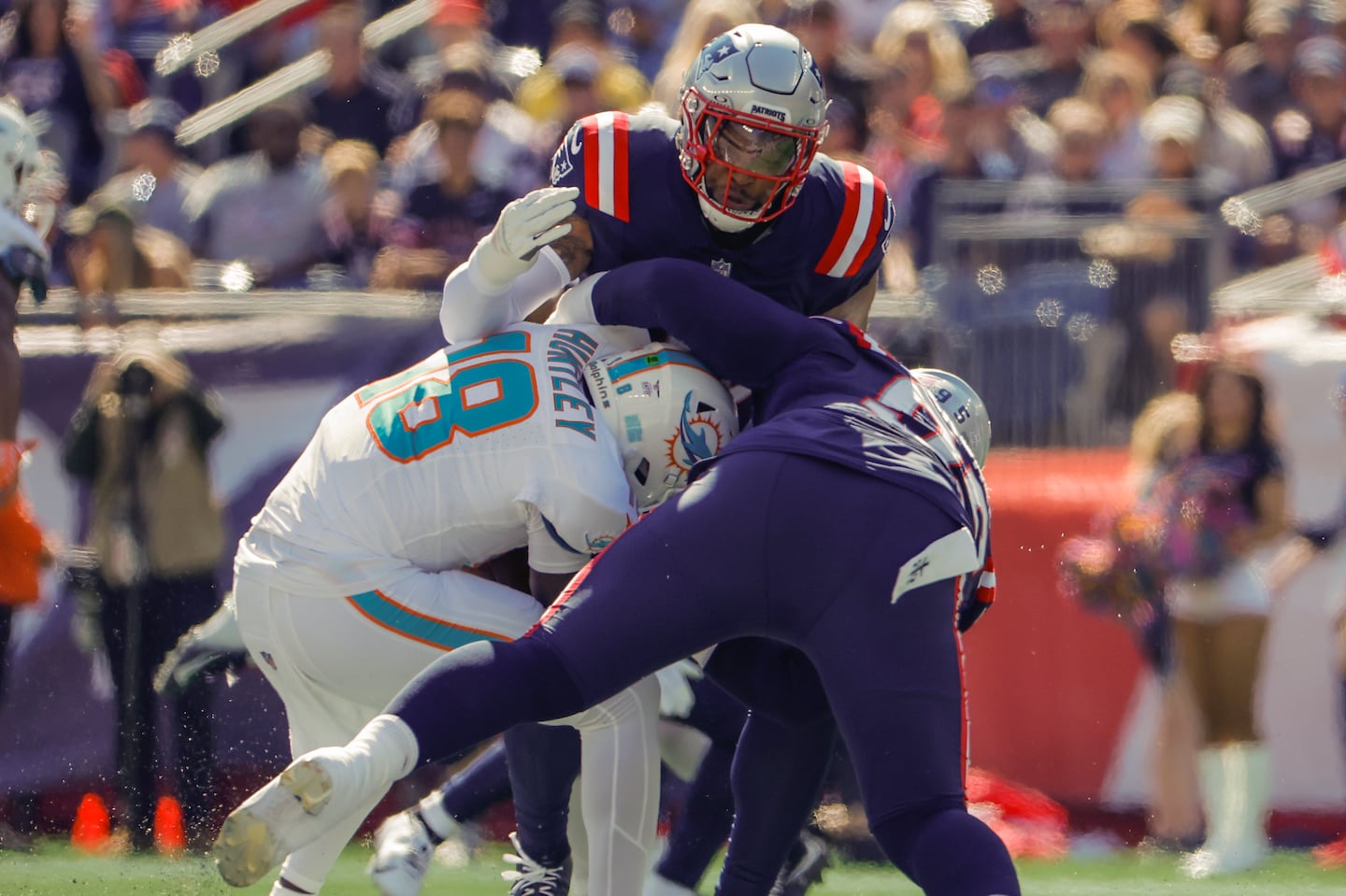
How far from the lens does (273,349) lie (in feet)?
19.8

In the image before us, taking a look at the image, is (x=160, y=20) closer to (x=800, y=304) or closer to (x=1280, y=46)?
(x=1280, y=46)

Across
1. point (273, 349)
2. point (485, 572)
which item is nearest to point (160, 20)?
point (273, 349)

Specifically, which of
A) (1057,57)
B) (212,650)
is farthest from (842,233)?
(1057,57)

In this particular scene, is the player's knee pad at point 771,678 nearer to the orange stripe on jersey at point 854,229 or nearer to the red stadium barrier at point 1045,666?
the orange stripe on jersey at point 854,229

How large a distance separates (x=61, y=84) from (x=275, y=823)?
536 centimetres

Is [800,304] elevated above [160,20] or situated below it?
below

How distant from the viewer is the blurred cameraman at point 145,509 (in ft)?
19.1

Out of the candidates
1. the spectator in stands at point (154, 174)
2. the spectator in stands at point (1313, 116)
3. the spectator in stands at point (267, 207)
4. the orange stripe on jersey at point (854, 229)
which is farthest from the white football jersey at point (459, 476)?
the spectator in stands at point (1313, 116)

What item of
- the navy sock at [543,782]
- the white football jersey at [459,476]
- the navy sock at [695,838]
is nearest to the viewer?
the white football jersey at [459,476]

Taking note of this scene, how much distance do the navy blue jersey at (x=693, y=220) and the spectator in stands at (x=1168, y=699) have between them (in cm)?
239

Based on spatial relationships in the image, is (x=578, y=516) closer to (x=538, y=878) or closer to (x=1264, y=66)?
(x=538, y=878)

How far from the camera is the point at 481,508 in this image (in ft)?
11.0

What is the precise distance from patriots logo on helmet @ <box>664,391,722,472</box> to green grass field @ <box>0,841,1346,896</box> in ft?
6.28

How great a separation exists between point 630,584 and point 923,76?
4.70 metres
